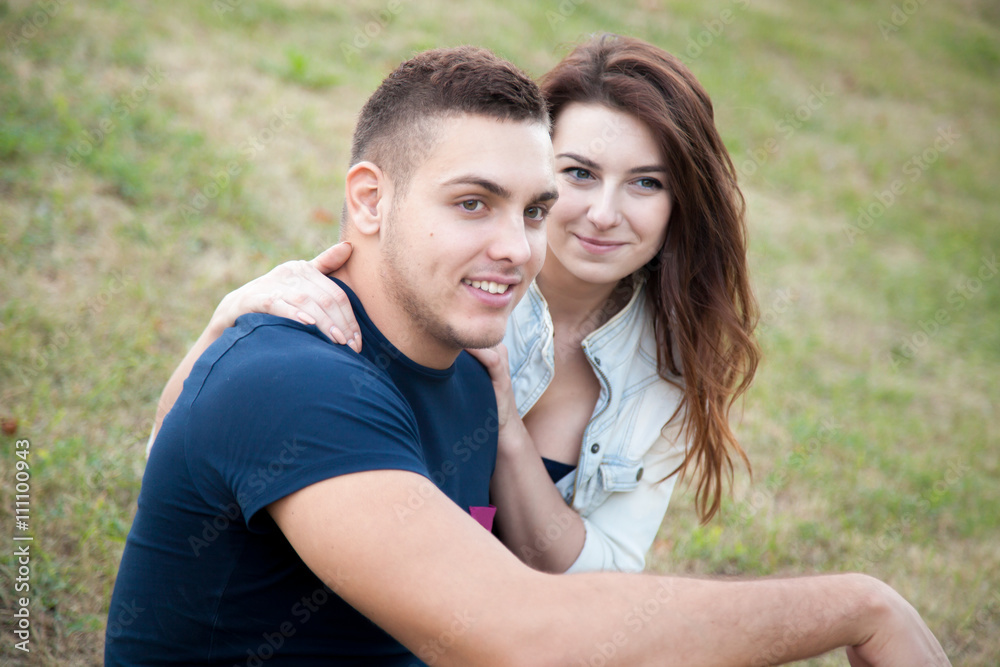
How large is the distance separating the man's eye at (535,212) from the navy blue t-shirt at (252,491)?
0.53 metres

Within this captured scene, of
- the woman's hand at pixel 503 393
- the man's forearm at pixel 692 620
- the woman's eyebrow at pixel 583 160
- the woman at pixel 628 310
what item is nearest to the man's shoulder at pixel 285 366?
the man's forearm at pixel 692 620

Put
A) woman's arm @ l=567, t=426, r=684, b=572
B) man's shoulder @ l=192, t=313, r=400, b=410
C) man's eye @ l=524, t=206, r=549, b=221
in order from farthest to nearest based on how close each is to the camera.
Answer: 1. woman's arm @ l=567, t=426, r=684, b=572
2. man's eye @ l=524, t=206, r=549, b=221
3. man's shoulder @ l=192, t=313, r=400, b=410

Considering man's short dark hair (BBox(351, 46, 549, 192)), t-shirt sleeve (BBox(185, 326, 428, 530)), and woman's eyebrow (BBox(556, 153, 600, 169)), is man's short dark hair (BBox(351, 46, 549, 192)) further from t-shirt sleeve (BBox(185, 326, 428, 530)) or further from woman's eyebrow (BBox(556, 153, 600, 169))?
woman's eyebrow (BBox(556, 153, 600, 169))

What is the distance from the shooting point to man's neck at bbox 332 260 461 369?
2.15 metres

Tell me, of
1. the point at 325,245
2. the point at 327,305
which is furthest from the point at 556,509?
the point at 325,245

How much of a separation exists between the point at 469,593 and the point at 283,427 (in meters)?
0.49

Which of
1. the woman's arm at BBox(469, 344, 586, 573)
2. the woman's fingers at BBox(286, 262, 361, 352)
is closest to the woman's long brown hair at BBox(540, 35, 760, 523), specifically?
the woman's arm at BBox(469, 344, 586, 573)

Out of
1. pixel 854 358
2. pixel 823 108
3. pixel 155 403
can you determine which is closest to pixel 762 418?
pixel 854 358

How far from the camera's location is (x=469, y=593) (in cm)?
158

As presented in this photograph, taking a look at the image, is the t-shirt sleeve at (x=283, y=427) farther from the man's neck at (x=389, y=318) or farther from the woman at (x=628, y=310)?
the woman at (x=628, y=310)

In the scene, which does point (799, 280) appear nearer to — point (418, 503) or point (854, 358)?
point (854, 358)

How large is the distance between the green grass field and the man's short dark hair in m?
1.42

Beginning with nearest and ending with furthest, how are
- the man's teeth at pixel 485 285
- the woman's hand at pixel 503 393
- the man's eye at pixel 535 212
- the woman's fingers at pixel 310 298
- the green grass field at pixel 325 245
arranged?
the woman's fingers at pixel 310 298 → the man's teeth at pixel 485 285 → the man's eye at pixel 535 212 → the woman's hand at pixel 503 393 → the green grass field at pixel 325 245

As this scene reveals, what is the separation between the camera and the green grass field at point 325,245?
12.6ft
